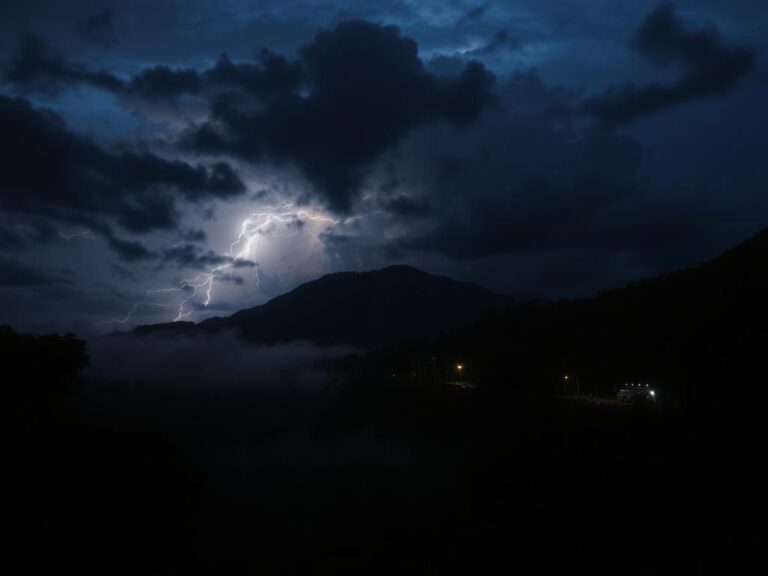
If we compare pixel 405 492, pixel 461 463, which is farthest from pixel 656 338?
pixel 405 492

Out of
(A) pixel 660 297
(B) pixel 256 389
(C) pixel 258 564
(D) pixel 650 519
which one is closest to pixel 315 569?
(C) pixel 258 564

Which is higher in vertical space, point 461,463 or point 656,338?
point 656,338

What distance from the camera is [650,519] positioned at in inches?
785

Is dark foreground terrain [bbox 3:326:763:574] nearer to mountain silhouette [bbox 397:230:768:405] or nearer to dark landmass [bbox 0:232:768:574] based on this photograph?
dark landmass [bbox 0:232:768:574]

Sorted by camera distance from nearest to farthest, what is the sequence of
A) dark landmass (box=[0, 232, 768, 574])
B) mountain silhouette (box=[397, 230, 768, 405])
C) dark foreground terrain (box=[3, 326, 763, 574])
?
dark foreground terrain (box=[3, 326, 763, 574]), dark landmass (box=[0, 232, 768, 574]), mountain silhouette (box=[397, 230, 768, 405])

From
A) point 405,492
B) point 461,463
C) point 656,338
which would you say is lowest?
point 405,492

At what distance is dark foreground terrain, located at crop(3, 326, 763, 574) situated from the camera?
1362 cm

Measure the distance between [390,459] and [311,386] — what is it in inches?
2498

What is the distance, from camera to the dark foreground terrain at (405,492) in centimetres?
1362

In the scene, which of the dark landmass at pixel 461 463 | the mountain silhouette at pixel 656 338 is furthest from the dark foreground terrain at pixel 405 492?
the mountain silhouette at pixel 656 338

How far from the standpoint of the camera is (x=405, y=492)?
118 feet

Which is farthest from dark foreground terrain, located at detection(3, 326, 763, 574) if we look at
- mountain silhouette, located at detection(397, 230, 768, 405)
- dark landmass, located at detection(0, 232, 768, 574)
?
mountain silhouette, located at detection(397, 230, 768, 405)

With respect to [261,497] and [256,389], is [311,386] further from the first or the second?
[261,497]

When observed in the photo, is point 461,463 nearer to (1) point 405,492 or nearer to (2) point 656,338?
(1) point 405,492
